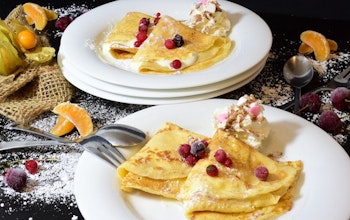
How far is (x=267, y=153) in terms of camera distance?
1768 mm

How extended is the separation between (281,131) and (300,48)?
0.67 meters

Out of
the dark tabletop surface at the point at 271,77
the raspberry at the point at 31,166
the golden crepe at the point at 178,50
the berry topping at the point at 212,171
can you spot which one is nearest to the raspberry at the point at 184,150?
the berry topping at the point at 212,171

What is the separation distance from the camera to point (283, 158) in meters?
1.74

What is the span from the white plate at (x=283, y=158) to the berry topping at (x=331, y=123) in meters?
0.12

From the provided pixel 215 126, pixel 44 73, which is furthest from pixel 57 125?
pixel 215 126

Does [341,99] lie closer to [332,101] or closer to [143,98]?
[332,101]

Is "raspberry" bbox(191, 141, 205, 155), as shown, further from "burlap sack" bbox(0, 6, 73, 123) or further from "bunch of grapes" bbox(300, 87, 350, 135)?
"burlap sack" bbox(0, 6, 73, 123)

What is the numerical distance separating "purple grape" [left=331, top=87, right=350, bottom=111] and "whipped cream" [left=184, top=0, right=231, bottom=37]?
0.55 m

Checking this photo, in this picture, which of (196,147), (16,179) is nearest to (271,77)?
(196,147)

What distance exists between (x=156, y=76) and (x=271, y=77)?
0.42 m

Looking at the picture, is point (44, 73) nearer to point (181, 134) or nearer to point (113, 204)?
point (181, 134)

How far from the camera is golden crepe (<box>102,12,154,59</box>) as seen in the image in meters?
2.33

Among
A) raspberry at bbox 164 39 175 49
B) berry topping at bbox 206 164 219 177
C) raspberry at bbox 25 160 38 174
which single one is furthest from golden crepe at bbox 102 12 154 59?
berry topping at bbox 206 164 219 177

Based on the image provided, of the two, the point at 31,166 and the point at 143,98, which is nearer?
the point at 31,166
